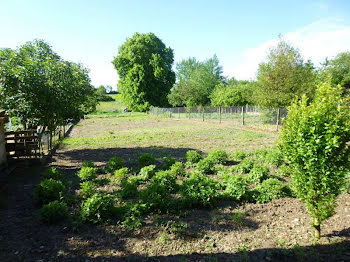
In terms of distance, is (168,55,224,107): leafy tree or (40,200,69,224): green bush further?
(168,55,224,107): leafy tree

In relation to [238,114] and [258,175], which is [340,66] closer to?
[238,114]

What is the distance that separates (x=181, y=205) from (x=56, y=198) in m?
3.25

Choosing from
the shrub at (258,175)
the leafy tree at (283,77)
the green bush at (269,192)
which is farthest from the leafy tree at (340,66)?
the green bush at (269,192)

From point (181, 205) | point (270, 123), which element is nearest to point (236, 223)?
point (181, 205)

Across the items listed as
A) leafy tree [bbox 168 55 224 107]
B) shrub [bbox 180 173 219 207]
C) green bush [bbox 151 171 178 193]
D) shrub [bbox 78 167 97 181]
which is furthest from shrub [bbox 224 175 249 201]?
leafy tree [bbox 168 55 224 107]

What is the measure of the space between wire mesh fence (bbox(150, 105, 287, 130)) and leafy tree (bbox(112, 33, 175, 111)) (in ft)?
14.7

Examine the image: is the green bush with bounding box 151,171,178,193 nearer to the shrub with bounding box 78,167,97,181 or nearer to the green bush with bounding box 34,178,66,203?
the shrub with bounding box 78,167,97,181

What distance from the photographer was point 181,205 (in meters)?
5.41

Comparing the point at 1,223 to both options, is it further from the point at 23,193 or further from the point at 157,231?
the point at 157,231

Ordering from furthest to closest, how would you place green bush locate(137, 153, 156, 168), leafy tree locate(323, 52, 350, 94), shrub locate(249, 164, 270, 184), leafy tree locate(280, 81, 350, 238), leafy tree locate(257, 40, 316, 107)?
leafy tree locate(323, 52, 350, 94) < leafy tree locate(257, 40, 316, 107) < green bush locate(137, 153, 156, 168) < shrub locate(249, 164, 270, 184) < leafy tree locate(280, 81, 350, 238)

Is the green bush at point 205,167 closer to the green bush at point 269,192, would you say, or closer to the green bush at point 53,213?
the green bush at point 269,192

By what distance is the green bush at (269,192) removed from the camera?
5.68 meters

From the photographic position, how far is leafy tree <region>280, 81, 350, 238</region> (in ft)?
11.9

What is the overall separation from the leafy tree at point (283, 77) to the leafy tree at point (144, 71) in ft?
97.4
